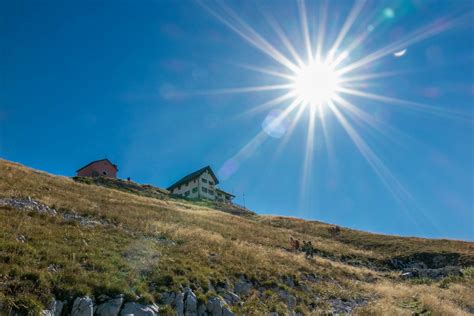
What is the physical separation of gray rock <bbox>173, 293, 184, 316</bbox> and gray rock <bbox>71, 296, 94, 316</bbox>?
351cm

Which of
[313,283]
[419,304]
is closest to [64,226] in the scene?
[313,283]

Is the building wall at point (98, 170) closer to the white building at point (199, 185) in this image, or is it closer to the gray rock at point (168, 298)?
the white building at point (199, 185)

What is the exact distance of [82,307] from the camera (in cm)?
1234

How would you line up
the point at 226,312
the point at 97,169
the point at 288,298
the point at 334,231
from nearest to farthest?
1. the point at 226,312
2. the point at 288,298
3. the point at 334,231
4. the point at 97,169

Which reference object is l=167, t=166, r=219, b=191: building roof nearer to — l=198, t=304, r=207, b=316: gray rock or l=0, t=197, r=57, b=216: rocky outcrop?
l=0, t=197, r=57, b=216: rocky outcrop

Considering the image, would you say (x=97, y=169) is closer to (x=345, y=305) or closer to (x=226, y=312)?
(x=345, y=305)

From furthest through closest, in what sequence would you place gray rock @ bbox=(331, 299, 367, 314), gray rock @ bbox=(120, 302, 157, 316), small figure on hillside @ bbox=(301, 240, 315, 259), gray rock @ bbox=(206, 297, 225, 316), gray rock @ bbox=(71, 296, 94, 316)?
small figure on hillside @ bbox=(301, 240, 315, 259)
gray rock @ bbox=(331, 299, 367, 314)
gray rock @ bbox=(206, 297, 225, 316)
gray rock @ bbox=(120, 302, 157, 316)
gray rock @ bbox=(71, 296, 94, 316)

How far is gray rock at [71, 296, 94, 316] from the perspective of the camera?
1221 centimetres

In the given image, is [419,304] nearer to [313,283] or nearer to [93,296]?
[313,283]

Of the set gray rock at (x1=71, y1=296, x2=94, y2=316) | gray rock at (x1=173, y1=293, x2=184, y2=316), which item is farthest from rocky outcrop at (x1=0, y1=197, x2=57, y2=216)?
gray rock at (x1=173, y1=293, x2=184, y2=316)

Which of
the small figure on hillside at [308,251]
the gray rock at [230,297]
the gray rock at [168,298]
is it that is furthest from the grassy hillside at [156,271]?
the small figure on hillside at [308,251]

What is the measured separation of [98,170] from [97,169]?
0.39 meters

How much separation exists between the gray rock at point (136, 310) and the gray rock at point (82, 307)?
1140 mm

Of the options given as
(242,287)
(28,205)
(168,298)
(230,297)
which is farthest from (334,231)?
(168,298)
